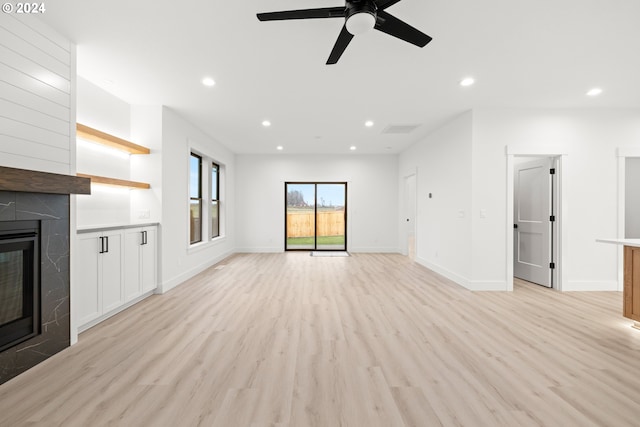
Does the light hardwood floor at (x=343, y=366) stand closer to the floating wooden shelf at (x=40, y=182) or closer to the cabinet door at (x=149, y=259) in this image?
the cabinet door at (x=149, y=259)

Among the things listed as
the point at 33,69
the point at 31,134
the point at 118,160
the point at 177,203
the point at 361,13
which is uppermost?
the point at 361,13

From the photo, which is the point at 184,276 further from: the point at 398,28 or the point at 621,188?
the point at 621,188

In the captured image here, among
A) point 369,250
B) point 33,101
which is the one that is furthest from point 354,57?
point 369,250

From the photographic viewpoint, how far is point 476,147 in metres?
4.36

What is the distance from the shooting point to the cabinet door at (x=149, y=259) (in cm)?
379

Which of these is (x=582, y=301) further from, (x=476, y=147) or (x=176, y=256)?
(x=176, y=256)

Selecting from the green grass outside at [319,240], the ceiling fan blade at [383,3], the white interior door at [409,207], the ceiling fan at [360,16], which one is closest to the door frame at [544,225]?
the white interior door at [409,207]

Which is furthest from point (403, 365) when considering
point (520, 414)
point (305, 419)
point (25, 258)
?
point (25, 258)

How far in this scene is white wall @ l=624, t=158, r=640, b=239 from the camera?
4.72 metres

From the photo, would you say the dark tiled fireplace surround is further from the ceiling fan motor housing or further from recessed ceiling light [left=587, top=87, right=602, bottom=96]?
recessed ceiling light [left=587, top=87, right=602, bottom=96]

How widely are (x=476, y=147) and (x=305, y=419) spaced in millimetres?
4321

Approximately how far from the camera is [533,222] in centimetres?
481

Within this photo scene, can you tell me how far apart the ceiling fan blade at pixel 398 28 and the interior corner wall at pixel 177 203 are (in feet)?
12.0

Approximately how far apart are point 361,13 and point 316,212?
22.4 ft
